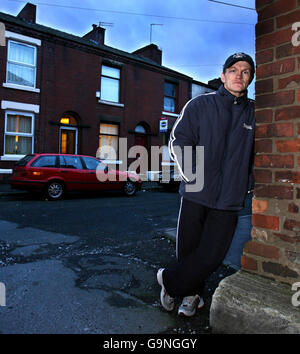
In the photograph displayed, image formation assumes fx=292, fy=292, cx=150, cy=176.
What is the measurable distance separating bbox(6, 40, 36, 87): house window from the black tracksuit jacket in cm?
1287

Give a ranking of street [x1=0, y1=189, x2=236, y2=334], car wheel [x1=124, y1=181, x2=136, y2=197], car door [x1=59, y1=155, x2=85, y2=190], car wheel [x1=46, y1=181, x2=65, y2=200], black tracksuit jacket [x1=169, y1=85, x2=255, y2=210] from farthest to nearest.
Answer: car wheel [x1=124, y1=181, x2=136, y2=197], car door [x1=59, y1=155, x2=85, y2=190], car wheel [x1=46, y1=181, x2=65, y2=200], street [x1=0, y1=189, x2=236, y2=334], black tracksuit jacket [x1=169, y1=85, x2=255, y2=210]

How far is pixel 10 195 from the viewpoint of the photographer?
9961 millimetres

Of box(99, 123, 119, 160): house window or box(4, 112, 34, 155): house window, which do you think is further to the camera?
box(99, 123, 119, 160): house window

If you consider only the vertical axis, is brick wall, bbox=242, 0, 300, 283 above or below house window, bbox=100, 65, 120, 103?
below

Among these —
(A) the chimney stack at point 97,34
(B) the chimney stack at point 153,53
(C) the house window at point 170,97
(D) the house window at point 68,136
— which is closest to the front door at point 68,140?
(D) the house window at point 68,136

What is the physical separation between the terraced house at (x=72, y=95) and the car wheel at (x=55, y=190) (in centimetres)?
466

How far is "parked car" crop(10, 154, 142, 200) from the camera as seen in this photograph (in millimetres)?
8867

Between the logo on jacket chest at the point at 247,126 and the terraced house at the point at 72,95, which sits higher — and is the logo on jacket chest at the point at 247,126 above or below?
below

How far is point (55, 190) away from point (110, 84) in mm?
8661

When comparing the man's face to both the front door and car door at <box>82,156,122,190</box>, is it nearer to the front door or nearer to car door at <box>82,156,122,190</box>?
car door at <box>82,156,122,190</box>

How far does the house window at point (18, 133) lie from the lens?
496 inches

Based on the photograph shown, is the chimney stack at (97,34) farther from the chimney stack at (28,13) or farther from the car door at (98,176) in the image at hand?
the car door at (98,176)

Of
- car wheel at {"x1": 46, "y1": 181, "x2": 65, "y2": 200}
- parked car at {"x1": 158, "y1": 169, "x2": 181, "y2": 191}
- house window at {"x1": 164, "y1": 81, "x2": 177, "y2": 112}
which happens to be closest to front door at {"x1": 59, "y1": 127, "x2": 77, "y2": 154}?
parked car at {"x1": 158, "y1": 169, "x2": 181, "y2": 191}
